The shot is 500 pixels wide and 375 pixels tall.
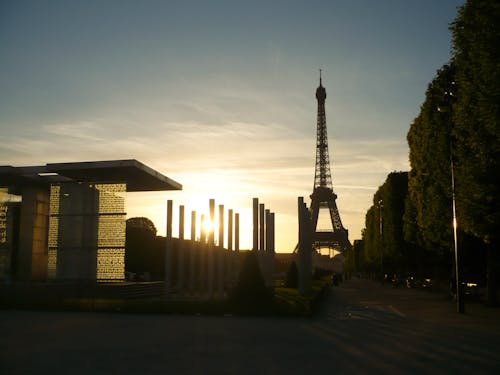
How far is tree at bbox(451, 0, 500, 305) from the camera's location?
19.2 metres

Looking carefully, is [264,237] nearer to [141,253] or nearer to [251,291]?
[251,291]

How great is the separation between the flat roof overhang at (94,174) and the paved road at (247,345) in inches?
456

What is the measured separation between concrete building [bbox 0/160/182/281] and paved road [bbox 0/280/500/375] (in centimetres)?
1100

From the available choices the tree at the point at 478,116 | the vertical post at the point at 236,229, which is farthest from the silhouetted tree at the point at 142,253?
the tree at the point at 478,116

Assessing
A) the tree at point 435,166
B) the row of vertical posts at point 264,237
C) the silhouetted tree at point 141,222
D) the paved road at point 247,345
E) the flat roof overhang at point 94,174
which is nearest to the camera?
the paved road at point 247,345

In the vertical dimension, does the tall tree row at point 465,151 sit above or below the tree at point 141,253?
above

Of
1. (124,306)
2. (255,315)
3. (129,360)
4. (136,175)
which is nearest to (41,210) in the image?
(136,175)

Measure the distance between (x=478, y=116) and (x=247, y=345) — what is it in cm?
1326

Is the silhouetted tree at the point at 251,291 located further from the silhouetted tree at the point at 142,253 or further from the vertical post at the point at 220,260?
the silhouetted tree at the point at 142,253

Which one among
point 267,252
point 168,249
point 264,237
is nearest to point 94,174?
point 168,249

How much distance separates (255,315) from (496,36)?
13.8m

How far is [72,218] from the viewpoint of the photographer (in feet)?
107

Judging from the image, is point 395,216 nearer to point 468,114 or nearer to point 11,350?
point 468,114

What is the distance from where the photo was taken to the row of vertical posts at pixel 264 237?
2997 cm
